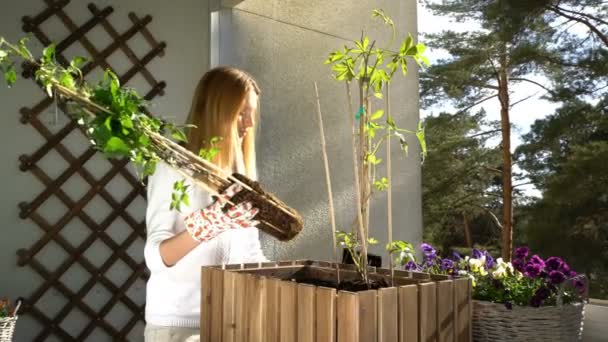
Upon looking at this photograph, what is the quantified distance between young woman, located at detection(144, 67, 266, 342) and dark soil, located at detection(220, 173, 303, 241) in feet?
0.79

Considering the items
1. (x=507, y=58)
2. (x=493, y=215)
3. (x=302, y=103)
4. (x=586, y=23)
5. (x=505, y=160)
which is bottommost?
(x=493, y=215)

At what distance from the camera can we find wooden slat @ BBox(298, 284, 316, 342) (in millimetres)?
732

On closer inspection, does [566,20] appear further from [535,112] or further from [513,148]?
[513,148]

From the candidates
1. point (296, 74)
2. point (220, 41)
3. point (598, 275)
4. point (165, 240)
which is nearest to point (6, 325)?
point (165, 240)

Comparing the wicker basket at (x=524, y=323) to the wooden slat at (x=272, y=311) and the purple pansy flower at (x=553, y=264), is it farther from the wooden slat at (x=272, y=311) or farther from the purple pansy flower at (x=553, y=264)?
the wooden slat at (x=272, y=311)

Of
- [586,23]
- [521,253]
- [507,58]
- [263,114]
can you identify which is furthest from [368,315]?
[507,58]

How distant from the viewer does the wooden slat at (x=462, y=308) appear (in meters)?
0.84

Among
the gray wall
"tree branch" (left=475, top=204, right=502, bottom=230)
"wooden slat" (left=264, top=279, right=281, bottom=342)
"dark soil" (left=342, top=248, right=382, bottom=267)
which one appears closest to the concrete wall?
the gray wall

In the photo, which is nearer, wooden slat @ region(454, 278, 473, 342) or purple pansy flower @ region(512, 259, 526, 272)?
wooden slat @ region(454, 278, 473, 342)

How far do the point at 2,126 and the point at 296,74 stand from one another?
1.48m

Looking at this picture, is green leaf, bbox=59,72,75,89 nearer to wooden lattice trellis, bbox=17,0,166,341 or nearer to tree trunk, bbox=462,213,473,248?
wooden lattice trellis, bbox=17,0,166,341

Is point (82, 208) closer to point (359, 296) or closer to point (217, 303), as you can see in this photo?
point (217, 303)

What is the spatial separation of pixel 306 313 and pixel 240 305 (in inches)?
5.8

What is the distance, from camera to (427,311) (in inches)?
30.7
